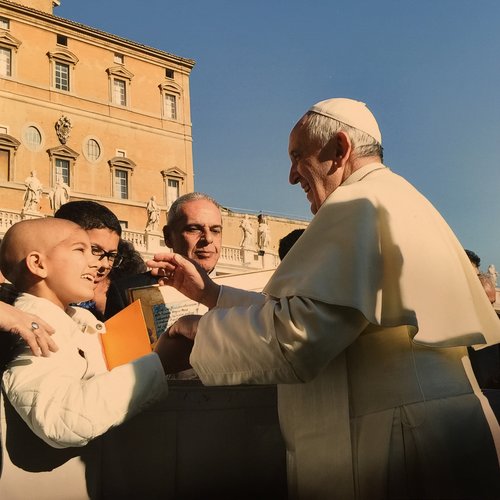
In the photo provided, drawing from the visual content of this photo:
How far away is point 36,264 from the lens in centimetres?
227

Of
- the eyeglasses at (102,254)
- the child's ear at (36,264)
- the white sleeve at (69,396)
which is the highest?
the eyeglasses at (102,254)

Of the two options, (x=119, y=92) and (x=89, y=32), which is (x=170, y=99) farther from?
(x=89, y=32)

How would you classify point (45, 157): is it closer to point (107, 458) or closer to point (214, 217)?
point (214, 217)

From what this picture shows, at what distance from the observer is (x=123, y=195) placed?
32250 mm

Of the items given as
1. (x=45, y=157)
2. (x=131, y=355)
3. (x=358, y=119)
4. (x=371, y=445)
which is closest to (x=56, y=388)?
(x=131, y=355)

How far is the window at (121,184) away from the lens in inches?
1262

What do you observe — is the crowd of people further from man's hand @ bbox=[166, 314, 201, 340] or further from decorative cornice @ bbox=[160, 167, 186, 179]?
decorative cornice @ bbox=[160, 167, 186, 179]

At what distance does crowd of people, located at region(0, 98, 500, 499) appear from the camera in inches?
74.4

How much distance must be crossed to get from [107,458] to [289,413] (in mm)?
608

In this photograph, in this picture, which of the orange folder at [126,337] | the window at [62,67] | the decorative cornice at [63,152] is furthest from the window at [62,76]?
the orange folder at [126,337]

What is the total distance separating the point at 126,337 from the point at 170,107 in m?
34.1

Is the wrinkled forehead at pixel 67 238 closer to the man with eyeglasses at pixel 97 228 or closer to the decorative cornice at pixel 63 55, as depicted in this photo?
the man with eyeglasses at pixel 97 228

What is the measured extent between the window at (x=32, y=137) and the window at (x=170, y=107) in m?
7.49

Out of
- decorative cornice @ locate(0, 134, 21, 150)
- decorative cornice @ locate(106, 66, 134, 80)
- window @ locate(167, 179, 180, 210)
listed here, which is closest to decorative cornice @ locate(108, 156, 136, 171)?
window @ locate(167, 179, 180, 210)
